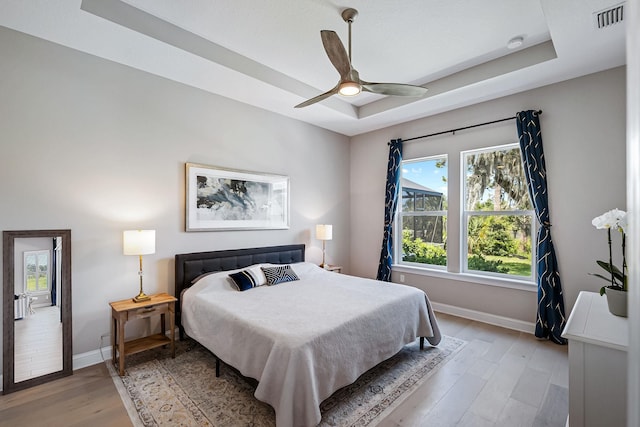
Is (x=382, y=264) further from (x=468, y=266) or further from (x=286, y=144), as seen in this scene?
(x=286, y=144)

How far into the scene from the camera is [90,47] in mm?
2662

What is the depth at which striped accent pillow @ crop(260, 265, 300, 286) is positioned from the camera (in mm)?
3353

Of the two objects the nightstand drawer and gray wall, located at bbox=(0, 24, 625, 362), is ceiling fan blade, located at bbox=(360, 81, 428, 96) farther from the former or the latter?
the nightstand drawer

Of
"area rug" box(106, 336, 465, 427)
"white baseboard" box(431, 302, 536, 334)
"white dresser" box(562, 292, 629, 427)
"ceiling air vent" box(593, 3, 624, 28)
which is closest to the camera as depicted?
"white dresser" box(562, 292, 629, 427)

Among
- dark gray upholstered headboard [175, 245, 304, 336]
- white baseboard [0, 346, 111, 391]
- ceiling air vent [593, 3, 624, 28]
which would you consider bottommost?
white baseboard [0, 346, 111, 391]

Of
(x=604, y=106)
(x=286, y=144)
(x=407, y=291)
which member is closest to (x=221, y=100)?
(x=286, y=144)

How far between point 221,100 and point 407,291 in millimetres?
3023

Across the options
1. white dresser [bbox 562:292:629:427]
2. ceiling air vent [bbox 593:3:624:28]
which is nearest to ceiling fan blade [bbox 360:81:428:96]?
ceiling air vent [bbox 593:3:624:28]

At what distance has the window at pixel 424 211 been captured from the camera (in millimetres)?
4344

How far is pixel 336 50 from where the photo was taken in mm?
2238

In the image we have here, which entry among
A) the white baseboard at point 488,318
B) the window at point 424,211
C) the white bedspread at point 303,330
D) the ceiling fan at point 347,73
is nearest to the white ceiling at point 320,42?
the ceiling fan at point 347,73

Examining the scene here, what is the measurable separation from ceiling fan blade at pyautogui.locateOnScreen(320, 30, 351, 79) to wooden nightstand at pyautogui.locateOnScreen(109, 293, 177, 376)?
2577 mm

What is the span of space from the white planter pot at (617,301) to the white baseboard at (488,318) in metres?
1.87

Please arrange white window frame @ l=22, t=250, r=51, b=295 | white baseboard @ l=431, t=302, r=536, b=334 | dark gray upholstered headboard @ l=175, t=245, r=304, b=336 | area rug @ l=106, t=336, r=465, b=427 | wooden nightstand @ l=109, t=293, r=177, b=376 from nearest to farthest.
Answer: area rug @ l=106, t=336, r=465, b=427 → white window frame @ l=22, t=250, r=51, b=295 → wooden nightstand @ l=109, t=293, r=177, b=376 → dark gray upholstered headboard @ l=175, t=245, r=304, b=336 → white baseboard @ l=431, t=302, r=536, b=334
